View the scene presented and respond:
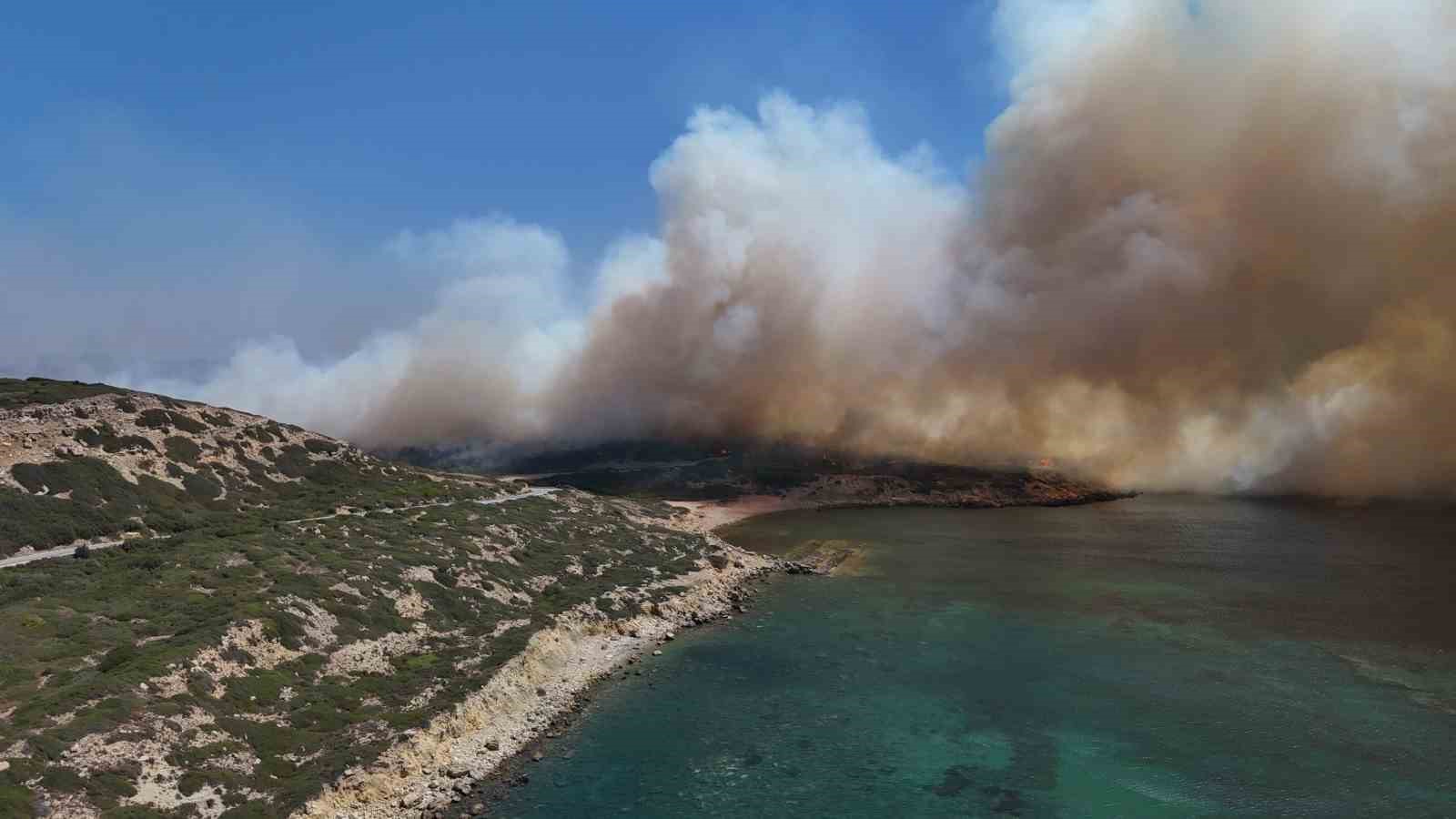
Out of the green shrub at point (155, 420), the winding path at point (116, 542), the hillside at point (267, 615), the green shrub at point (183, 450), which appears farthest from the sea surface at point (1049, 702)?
the green shrub at point (155, 420)

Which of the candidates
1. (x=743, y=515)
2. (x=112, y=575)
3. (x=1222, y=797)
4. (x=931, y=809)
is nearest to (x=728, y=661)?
(x=931, y=809)

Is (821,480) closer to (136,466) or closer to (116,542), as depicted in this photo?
(136,466)

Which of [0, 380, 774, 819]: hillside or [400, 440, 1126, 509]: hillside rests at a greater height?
[400, 440, 1126, 509]: hillside

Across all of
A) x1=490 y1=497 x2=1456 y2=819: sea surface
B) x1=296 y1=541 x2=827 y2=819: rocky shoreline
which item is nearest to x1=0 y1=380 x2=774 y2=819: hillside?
x1=296 y1=541 x2=827 y2=819: rocky shoreline

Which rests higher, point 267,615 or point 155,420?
point 155,420

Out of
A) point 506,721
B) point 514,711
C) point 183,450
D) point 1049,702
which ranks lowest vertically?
point 506,721

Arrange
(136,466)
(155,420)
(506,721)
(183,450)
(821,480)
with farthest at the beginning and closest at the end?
(821,480)
(155,420)
(183,450)
(136,466)
(506,721)

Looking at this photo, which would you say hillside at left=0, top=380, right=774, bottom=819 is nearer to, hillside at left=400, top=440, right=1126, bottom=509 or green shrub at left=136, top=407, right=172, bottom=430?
green shrub at left=136, top=407, right=172, bottom=430

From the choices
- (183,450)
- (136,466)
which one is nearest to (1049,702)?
(136,466)
